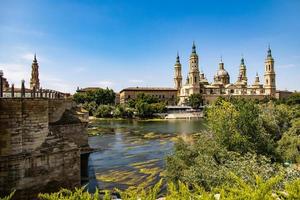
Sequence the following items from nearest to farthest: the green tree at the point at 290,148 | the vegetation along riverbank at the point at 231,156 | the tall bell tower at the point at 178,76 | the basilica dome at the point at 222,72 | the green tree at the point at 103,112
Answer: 1. the vegetation along riverbank at the point at 231,156
2. the green tree at the point at 290,148
3. the green tree at the point at 103,112
4. the tall bell tower at the point at 178,76
5. the basilica dome at the point at 222,72

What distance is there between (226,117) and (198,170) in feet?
28.8

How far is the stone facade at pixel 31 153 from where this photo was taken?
11.7m

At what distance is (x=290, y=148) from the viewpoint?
22141 millimetres

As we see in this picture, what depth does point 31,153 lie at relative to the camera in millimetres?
12398

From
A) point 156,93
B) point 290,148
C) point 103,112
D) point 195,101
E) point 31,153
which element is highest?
point 156,93

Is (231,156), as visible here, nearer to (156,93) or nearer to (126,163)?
(126,163)

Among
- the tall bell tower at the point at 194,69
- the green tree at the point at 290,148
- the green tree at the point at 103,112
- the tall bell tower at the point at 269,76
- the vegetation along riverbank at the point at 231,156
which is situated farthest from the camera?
the tall bell tower at the point at 269,76

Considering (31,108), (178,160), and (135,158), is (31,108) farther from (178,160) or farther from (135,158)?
(135,158)

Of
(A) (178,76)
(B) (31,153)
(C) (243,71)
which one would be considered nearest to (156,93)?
(A) (178,76)

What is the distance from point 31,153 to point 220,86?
376 feet

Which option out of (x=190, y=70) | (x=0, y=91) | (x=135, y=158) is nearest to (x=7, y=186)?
(x=0, y=91)

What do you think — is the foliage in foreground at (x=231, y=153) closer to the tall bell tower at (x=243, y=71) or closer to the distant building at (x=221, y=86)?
the distant building at (x=221, y=86)

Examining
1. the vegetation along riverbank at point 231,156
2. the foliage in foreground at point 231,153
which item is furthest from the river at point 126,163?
the foliage in foreground at point 231,153

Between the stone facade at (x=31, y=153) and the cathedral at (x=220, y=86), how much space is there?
321 feet
